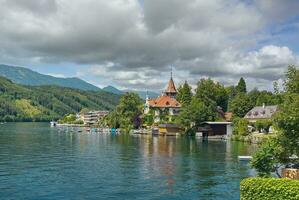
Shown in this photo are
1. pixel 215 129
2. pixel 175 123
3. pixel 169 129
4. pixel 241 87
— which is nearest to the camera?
pixel 215 129

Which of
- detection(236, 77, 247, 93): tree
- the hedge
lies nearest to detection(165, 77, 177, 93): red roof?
detection(236, 77, 247, 93): tree

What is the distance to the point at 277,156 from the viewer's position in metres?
32.4

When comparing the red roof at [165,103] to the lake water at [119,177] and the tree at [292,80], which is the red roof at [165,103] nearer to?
the lake water at [119,177]

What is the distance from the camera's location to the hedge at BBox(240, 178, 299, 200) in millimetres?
22906

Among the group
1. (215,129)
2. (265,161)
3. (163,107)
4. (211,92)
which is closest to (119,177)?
(265,161)

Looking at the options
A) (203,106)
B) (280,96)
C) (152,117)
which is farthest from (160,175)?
(152,117)

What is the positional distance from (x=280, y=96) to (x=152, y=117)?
129 m

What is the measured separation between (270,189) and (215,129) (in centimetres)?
11437

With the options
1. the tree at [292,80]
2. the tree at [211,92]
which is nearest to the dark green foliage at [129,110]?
the tree at [211,92]

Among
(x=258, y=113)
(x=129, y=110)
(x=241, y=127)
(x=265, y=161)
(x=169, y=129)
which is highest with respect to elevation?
(x=129, y=110)

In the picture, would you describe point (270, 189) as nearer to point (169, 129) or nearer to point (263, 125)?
point (263, 125)

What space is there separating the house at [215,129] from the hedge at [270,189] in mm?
106684

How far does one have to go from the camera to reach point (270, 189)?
23.5 metres

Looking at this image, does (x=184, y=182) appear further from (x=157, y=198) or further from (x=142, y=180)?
(x=157, y=198)
